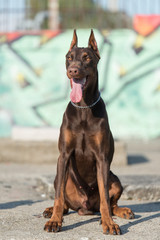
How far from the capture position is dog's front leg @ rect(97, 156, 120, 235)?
3965 millimetres

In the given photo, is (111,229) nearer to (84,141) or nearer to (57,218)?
(57,218)

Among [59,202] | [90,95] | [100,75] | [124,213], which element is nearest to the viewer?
[59,202]

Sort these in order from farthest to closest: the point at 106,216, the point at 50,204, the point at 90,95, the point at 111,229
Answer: the point at 50,204, the point at 90,95, the point at 106,216, the point at 111,229

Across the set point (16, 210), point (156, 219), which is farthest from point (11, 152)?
point (156, 219)

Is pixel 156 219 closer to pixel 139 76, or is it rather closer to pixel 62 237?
pixel 62 237

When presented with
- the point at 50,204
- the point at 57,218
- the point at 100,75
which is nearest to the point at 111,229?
the point at 57,218

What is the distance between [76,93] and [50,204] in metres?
1.70

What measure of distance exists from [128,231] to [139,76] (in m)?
9.97

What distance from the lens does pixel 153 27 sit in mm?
13773

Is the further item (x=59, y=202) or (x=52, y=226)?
(x=59, y=202)

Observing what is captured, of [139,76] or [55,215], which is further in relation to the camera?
[139,76]

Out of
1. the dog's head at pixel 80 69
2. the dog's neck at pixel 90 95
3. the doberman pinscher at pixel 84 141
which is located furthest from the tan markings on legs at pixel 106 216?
the dog's head at pixel 80 69

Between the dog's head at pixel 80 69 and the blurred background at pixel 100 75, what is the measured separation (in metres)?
9.41

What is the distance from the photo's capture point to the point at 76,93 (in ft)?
13.4
